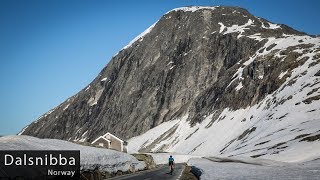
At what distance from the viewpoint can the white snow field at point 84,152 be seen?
26.1 metres

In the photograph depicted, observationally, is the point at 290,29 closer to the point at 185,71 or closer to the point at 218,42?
the point at 218,42

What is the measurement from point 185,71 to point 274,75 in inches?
2645

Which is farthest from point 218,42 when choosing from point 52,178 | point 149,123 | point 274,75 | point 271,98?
point 52,178

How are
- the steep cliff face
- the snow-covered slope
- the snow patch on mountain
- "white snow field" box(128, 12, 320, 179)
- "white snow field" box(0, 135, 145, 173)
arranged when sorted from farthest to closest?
the steep cliff face
the snow-covered slope
the snow patch on mountain
"white snow field" box(128, 12, 320, 179)
"white snow field" box(0, 135, 145, 173)

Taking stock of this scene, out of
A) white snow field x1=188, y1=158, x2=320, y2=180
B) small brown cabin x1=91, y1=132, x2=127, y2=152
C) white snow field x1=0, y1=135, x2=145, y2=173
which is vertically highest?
small brown cabin x1=91, y1=132, x2=127, y2=152

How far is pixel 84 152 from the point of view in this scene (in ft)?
105

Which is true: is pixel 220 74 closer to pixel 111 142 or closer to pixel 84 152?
pixel 111 142

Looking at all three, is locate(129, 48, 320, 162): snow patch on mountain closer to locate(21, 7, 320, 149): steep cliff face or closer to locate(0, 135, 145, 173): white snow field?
locate(21, 7, 320, 149): steep cliff face

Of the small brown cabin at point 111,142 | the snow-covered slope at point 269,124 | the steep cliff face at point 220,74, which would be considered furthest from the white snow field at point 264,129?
the small brown cabin at point 111,142

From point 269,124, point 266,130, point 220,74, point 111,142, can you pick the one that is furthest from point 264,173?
point 220,74

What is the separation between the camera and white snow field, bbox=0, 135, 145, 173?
1026 inches

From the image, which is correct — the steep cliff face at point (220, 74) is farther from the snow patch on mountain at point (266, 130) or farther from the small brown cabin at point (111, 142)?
the small brown cabin at point (111, 142)

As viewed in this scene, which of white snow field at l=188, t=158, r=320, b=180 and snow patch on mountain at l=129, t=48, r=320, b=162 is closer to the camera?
white snow field at l=188, t=158, r=320, b=180

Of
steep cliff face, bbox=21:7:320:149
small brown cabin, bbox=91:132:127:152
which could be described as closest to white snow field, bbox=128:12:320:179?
steep cliff face, bbox=21:7:320:149
